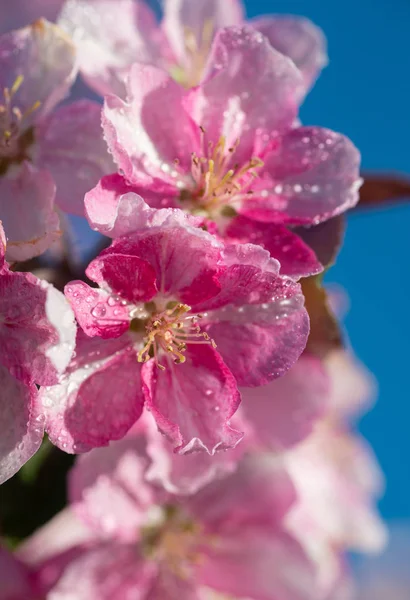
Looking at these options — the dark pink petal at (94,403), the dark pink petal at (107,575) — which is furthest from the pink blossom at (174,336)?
the dark pink petal at (107,575)

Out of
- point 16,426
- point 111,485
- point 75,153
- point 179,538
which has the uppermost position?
point 75,153

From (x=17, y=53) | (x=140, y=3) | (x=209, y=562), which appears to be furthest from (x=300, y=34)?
(x=209, y=562)

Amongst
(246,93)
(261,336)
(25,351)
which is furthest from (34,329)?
(246,93)

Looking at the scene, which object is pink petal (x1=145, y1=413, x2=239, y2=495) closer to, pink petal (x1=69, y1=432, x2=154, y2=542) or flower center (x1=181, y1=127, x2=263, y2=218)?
pink petal (x1=69, y1=432, x2=154, y2=542)

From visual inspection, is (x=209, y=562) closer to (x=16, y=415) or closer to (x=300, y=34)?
(x=16, y=415)

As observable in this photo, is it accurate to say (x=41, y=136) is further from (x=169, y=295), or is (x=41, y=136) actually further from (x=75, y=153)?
(x=169, y=295)

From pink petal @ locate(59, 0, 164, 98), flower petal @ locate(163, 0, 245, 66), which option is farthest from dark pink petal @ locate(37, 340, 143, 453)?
flower petal @ locate(163, 0, 245, 66)
